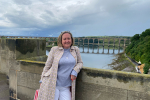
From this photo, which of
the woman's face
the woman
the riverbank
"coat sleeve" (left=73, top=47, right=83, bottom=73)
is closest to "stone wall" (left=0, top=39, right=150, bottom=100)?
"coat sleeve" (left=73, top=47, right=83, bottom=73)

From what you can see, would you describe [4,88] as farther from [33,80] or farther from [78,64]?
[78,64]

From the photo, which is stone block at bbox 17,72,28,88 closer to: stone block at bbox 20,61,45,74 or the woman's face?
stone block at bbox 20,61,45,74

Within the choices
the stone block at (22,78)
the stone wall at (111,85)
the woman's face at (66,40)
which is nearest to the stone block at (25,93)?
the stone block at (22,78)

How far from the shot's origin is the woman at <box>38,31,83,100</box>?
5.95ft

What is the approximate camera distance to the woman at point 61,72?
1.81 meters

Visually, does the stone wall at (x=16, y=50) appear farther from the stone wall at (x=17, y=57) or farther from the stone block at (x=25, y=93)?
the stone block at (x=25, y=93)

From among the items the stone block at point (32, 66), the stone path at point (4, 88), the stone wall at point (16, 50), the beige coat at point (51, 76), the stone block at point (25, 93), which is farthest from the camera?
the stone path at point (4, 88)

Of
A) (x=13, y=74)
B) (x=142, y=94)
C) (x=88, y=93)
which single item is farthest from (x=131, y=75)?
(x=13, y=74)

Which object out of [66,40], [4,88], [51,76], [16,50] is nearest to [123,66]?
[4,88]

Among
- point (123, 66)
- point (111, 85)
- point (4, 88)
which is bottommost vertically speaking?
point (123, 66)

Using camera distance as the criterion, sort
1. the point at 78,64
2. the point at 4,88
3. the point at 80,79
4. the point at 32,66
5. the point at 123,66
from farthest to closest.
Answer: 1. the point at 123,66
2. the point at 4,88
3. the point at 32,66
4. the point at 80,79
5. the point at 78,64

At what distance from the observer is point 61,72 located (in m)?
1.87

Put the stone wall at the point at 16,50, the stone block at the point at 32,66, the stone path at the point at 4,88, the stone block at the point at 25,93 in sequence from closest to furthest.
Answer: the stone block at the point at 32,66 → the stone block at the point at 25,93 → the stone wall at the point at 16,50 → the stone path at the point at 4,88

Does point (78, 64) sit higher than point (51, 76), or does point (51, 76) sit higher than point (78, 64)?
point (78, 64)
